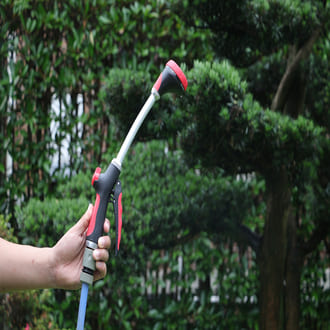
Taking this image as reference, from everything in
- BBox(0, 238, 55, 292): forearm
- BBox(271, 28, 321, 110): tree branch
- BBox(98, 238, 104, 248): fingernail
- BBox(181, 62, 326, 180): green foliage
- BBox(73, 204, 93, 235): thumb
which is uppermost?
BBox(271, 28, 321, 110): tree branch

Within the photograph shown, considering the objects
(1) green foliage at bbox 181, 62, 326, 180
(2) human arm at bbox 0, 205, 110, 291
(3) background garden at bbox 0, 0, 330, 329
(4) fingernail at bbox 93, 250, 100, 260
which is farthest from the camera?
(3) background garden at bbox 0, 0, 330, 329

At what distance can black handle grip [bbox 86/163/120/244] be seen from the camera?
1.14m

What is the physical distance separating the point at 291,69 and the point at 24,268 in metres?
1.83

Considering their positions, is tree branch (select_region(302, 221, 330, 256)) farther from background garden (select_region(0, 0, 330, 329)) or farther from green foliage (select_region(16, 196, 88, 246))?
green foliage (select_region(16, 196, 88, 246))

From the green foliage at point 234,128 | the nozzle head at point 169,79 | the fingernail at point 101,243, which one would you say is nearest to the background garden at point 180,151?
the green foliage at point 234,128

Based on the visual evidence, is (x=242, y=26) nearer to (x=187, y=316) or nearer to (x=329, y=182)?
(x=329, y=182)

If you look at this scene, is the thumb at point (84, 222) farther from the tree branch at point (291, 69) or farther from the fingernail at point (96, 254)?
the tree branch at point (291, 69)

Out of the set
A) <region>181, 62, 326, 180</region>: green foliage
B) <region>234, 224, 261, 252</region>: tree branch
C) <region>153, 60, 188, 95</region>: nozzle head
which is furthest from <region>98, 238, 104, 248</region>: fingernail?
<region>234, 224, 261, 252</region>: tree branch

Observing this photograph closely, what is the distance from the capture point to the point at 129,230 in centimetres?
243

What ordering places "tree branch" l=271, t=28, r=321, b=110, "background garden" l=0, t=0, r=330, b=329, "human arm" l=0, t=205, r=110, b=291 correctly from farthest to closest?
"tree branch" l=271, t=28, r=321, b=110
"background garden" l=0, t=0, r=330, b=329
"human arm" l=0, t=205, r=110, b=291

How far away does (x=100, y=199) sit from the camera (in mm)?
1161

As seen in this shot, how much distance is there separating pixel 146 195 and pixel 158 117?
1.47 feet

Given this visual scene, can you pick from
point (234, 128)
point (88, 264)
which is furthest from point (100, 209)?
point (234, 128)

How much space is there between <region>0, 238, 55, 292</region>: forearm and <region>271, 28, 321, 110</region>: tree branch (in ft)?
5.46
